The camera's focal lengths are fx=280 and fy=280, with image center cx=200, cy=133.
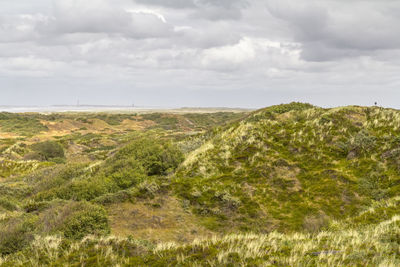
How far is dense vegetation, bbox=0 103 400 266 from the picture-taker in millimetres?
7148

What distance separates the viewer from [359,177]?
1466 cm

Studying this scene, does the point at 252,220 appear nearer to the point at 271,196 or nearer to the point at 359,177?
the point at 271,196

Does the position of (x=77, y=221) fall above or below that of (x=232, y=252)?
below

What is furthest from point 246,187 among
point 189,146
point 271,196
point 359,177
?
point 189,146

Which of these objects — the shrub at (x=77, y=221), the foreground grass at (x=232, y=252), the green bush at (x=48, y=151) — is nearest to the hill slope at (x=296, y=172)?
the foreground grass at (x=232, y=252)

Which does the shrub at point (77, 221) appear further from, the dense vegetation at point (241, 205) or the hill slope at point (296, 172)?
the hill slope at point (296, 172)

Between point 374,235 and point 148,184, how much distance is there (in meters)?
10.8

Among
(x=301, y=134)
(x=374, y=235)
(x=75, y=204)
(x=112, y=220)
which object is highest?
(x=301, y=134)

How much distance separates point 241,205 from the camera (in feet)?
45.2

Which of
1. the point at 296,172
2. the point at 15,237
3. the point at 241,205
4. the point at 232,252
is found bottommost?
the point at 15,237

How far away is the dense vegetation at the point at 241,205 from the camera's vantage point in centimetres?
715

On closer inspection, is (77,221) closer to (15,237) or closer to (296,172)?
(15,237)

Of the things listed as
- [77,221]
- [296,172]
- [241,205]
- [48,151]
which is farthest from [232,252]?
[48,151]

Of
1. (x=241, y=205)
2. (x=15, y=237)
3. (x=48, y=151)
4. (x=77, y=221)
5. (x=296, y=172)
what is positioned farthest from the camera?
(x=48, y=151)
